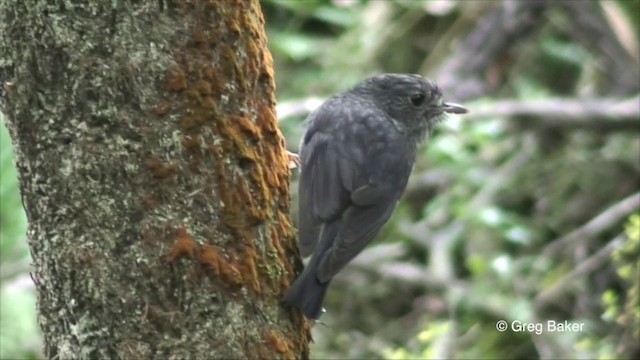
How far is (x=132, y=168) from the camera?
2.62 m

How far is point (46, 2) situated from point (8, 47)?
0.47ft

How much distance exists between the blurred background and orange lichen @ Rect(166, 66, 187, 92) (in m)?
2.47

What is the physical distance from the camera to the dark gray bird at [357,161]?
338cm

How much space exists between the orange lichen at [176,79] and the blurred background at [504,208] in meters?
2.47

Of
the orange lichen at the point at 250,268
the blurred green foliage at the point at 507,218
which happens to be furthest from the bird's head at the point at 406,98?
the orange lichen at the point at 250,268

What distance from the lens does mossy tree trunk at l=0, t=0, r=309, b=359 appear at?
2600mm

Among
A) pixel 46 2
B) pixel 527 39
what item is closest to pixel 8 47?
pixel 46 2

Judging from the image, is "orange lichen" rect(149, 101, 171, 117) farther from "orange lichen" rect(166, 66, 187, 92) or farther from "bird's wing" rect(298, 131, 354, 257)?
"bird's wing" rect(298, 131, 354, 257)

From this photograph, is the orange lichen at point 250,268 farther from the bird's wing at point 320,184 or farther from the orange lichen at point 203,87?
the bird's wing at point 320,184

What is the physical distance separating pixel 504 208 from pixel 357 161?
113 inches

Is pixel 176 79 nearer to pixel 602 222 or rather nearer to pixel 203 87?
pixel 203 87

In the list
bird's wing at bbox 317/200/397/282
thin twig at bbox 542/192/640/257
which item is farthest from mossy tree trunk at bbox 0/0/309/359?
thin twig at bbox 542/192/640/257

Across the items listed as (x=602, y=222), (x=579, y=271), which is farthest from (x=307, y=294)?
(x=602, y=222)

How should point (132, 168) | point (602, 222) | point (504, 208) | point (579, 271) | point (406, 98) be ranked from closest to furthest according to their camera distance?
point (132, 168) → point (406, 98) → point (579, 271) → point (602, 222) → point (504, 208)
